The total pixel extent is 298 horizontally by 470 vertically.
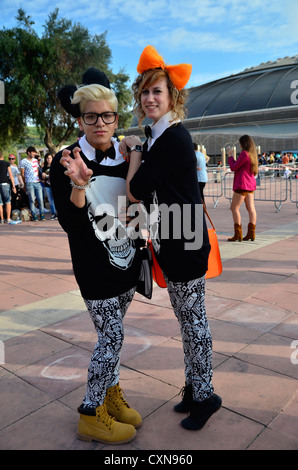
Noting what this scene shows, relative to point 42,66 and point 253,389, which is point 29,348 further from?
point 42,66

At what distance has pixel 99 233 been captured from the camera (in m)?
1.96

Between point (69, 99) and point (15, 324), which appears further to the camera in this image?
point (15, 324)

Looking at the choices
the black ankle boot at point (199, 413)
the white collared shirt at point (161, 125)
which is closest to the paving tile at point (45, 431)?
the black ankle boot at point (199, 413)

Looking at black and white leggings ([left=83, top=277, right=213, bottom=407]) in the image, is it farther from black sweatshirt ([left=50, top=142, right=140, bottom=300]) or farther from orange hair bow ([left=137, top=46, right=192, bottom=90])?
orange hair bow ([left=137, top=46, right=192, bottom=90])

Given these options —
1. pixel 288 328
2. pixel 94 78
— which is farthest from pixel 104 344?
pixel 288 328

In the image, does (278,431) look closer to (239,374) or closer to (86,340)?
(239,374)

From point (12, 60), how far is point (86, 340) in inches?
812

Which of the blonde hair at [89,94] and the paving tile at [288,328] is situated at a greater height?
the blonde hair at [89,94]

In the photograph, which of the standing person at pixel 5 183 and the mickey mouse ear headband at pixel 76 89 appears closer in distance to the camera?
the mickey mouse ear headband at pixel 76 89

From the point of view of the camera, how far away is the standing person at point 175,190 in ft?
6.02

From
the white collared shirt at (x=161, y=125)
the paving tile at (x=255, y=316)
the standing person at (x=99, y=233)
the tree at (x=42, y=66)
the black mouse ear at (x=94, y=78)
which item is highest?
the tree at (x=42, y=66)

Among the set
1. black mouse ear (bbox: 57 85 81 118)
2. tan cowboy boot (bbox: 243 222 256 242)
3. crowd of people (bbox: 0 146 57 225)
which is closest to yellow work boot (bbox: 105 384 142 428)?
black mouse ear (bbox: 57 85 81 118)

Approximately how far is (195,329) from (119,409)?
626 millimetres

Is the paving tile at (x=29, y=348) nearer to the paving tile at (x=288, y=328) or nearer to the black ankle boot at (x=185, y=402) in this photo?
the black ankle boot at (x=185, y=402)
